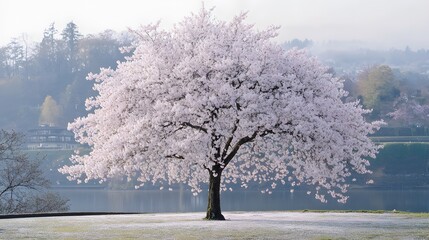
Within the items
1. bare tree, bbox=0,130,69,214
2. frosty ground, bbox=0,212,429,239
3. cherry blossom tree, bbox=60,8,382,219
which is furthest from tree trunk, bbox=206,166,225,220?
bare tree, bbox=0,130,69,214

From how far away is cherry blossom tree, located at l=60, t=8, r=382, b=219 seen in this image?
129ft

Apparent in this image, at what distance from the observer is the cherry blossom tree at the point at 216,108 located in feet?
Answer: 129

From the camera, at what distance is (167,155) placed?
40.5 meters

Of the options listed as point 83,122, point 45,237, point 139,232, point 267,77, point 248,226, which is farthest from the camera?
point 83,122

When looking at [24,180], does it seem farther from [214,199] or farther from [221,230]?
[221,230]

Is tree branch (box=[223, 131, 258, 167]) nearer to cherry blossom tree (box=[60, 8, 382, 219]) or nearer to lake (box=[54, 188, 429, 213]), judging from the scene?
cherry blossom tree (box=[60, 8, 382, 219])

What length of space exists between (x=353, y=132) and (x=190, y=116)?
933 centimetres

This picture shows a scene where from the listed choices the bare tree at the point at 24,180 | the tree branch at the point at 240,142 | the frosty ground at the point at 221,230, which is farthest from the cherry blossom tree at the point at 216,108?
the bare tree at the point at 24,180

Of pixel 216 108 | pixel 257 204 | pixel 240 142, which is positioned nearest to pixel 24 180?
pixel 240 142

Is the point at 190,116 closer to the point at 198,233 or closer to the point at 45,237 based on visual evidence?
the point at 198,233

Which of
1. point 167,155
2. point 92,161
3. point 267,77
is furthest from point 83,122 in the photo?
point 267,77

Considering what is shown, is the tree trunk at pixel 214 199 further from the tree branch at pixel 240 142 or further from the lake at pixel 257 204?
the lake at pixel 257 204

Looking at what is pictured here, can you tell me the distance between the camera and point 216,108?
40375 millimetres

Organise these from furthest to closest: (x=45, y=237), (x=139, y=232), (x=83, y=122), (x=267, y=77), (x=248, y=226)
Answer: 1. (x=83, y=122)
2. (x=267, y=77)
3. (x=248, y=226)
4. (x=139, y=232)
5. (x=45, y=237)
